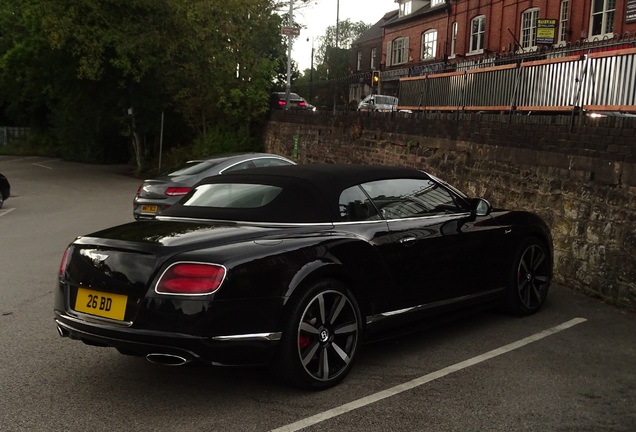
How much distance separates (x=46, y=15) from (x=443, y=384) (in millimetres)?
25820

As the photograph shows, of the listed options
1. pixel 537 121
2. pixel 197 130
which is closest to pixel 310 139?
pixel 197 130

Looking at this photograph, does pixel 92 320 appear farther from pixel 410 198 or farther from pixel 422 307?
pixel 410 198

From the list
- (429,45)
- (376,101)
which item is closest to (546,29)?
(376,101)

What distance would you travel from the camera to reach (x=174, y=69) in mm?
26391

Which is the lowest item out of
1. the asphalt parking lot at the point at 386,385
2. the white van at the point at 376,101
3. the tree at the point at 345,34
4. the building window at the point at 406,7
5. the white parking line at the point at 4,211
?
the white parking line at the point at 4,211

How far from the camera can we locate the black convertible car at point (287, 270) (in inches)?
153

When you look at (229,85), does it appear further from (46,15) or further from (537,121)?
(537,121)

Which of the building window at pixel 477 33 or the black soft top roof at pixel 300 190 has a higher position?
the building window at pixel 477 33

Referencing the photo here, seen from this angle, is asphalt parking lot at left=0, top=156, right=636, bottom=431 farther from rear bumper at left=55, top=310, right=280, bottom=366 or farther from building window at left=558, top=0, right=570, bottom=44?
building window at left=558, top=0, right=570, bottom=44

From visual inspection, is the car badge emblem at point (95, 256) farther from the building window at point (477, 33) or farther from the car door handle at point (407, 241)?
the building window at point (477, 33)

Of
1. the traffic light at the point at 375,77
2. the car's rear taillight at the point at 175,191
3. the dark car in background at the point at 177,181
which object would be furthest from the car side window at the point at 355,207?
the traffic light at the point at 375,77

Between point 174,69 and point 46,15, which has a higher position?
point 46,15

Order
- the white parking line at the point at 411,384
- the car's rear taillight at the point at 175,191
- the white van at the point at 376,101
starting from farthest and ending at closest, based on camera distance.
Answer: the white van at the point at 376,101, the car's rear taillight at the point at 175,191, the white parking line at the point at 411,384

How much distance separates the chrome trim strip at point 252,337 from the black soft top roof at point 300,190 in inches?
35.4
